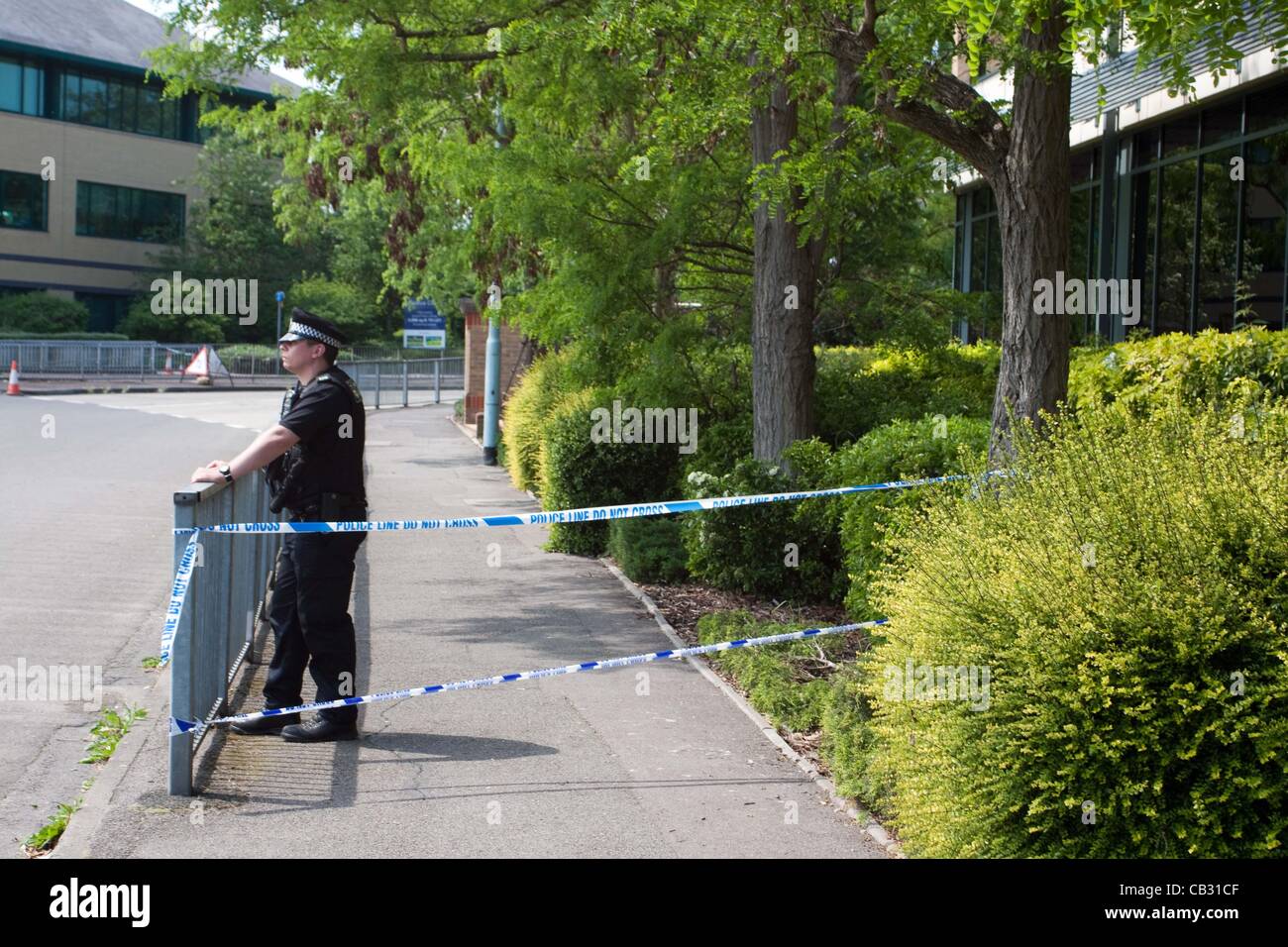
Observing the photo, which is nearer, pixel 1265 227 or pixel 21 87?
pixel 1265 227

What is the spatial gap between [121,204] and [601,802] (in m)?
60.2

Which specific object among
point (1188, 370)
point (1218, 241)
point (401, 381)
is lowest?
point (1188, 370)

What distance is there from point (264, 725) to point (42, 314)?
52502mm

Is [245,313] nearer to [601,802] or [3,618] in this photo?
[3,618]

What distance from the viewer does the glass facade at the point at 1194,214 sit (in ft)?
51.6

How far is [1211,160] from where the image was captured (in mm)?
17094

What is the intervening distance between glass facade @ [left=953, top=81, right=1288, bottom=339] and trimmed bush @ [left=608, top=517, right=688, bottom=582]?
598 cm

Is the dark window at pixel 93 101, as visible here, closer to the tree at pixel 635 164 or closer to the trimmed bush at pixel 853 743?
the tree at pixel 635 164

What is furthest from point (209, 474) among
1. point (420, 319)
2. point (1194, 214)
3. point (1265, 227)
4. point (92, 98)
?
point (92, 98)

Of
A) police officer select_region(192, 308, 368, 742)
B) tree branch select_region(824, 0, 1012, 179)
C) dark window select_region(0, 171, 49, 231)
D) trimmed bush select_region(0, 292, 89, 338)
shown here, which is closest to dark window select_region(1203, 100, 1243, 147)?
tree branch select_region(824, 0, 1012, 179)

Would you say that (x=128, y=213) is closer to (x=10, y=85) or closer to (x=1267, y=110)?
(x=10, y=85)

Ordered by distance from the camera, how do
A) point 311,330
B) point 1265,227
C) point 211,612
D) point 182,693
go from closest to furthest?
point 182,693 → point 211,612 → point 311,330 → point 1265,227

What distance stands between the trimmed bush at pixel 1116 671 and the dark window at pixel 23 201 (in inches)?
2309

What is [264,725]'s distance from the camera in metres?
7.04
